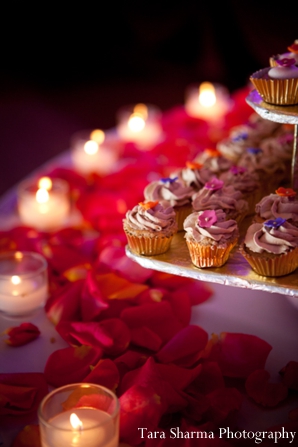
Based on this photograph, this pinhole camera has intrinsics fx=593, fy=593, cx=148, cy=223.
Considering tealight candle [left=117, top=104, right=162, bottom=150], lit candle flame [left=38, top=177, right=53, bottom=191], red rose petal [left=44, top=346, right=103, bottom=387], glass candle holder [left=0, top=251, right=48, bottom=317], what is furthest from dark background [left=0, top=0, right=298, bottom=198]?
red rose petal [left=44, top=346, right=103, bottom=387]

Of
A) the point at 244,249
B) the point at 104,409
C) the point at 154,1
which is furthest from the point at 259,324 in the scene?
the point at 154,1

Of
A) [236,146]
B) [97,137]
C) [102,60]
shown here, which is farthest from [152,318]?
[102,60]

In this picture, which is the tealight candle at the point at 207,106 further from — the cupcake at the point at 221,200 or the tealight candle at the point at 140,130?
the cupcake at the point at 221,200

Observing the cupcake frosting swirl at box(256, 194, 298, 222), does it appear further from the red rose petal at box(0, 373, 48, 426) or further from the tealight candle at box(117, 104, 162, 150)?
the tealight candle at box(117, 104, 162, 150)

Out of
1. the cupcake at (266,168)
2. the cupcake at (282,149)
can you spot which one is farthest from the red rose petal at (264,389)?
the cupcake at (282,149)

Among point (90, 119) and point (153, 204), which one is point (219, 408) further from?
point (90, 119)

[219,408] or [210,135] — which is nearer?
[219,408]
